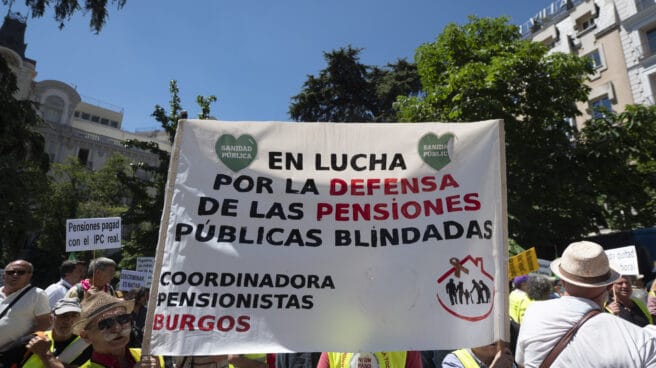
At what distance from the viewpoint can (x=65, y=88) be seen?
4491cm

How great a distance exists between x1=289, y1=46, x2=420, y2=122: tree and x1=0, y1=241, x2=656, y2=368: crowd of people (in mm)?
22364

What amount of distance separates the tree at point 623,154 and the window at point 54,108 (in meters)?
46.3

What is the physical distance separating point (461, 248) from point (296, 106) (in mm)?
24331

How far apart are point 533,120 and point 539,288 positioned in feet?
33.8

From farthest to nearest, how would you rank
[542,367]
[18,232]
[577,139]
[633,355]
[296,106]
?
[296,106], [18,232], [577,139], [542,367], [633,355]

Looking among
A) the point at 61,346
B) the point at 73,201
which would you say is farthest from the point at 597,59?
the point at 73,201

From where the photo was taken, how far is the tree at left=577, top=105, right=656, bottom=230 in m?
13.5

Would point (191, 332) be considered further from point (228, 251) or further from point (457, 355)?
Result: point (457, 355)

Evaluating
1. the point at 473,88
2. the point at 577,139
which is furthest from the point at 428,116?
the point at 577,139

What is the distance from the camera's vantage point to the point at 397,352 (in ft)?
9.82

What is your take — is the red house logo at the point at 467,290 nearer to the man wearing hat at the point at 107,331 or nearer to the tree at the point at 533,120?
the man wearing hat at the point at 107,331

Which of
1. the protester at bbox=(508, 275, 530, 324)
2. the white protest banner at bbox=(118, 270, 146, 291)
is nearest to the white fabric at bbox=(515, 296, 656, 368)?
the protester at bbox=(508, 275, 530, 324)

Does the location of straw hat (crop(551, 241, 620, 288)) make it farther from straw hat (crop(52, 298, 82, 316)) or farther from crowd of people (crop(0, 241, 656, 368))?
straw hat (crop(52, 298, 82, 316))

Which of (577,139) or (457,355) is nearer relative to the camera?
(457,355)
